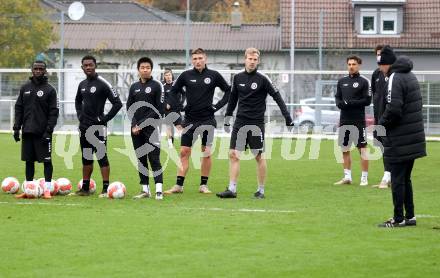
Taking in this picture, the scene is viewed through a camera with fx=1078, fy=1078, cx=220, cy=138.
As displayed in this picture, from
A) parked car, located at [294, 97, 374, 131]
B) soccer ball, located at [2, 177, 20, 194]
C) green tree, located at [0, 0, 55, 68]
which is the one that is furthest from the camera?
green tree, located at [0, 0, 55, 68]

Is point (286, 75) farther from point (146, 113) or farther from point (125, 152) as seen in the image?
point (146, 113)

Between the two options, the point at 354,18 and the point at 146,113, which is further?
the point at 354,18

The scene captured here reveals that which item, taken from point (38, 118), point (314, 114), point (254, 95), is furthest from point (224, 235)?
point (314, 114)

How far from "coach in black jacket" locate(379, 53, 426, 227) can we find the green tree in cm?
3295

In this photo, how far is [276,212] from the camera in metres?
14.2

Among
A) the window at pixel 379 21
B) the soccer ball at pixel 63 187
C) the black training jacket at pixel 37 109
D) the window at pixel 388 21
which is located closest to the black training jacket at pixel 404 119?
the black training jacket at pixel 37 109

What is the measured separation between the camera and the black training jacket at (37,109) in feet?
52.4

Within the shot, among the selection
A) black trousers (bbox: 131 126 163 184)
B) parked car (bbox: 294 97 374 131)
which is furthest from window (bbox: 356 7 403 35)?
black trousers (bbox: 131 126 163 184)

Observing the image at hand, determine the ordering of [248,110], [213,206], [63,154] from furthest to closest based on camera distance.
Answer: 1. [63,154]
2. [248,110]
3. [213,206]

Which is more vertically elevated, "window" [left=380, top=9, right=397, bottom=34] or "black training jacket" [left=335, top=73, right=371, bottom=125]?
"window" [left=380, top=9, right=397, bottom=34]

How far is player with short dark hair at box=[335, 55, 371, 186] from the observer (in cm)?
1845

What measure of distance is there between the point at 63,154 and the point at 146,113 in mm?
11151

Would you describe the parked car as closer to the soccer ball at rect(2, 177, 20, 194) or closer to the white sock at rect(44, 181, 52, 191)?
the soccer ball at rect(2, 177, 20, 194)

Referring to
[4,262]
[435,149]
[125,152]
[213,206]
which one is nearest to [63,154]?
[125,152]
